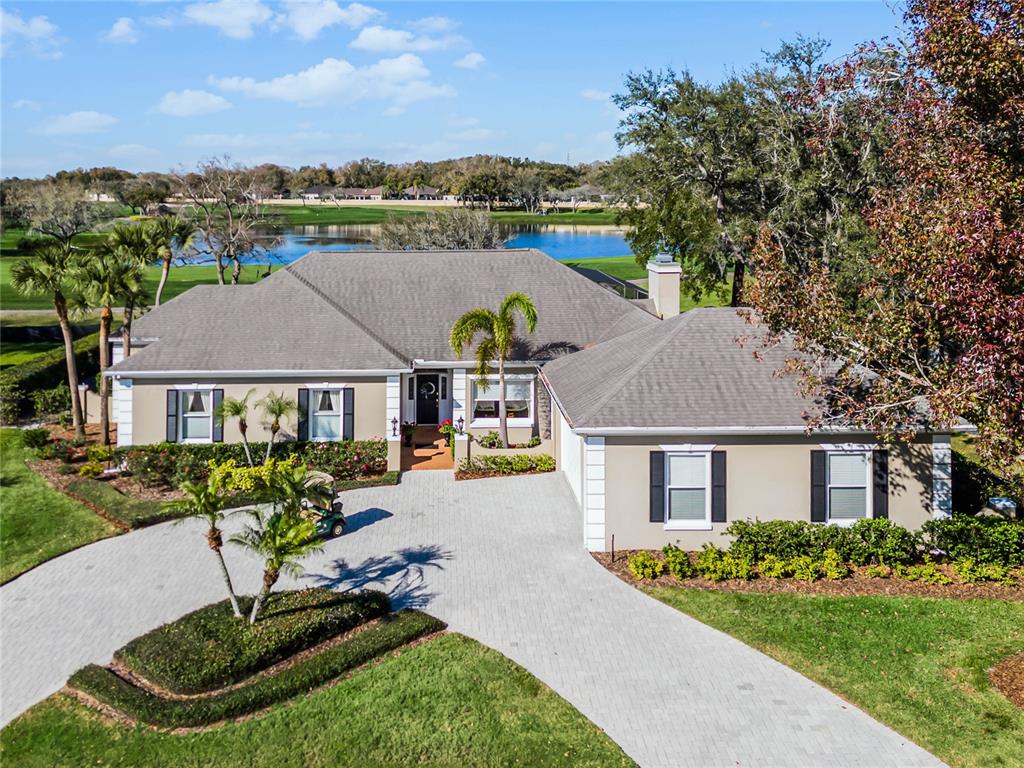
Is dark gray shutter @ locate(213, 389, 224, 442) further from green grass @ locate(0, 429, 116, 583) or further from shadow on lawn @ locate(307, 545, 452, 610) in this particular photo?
shadow on lawn @ locate(307, 545, 452, 610)

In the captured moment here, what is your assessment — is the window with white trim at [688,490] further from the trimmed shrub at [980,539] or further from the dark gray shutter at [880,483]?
the trimmed shrub at [980,539]

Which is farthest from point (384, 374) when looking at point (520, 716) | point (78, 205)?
point (78, 205)

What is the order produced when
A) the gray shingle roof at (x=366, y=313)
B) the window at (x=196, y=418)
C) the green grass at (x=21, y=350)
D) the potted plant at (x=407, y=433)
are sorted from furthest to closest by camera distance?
the green grass at (x=21, y=350) < the potted plant at (x=407, y=433) < the gray shingle roof at (x=366, y=313) < the window at (x=196, y=418)

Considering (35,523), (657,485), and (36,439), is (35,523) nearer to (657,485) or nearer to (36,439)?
(36,439)

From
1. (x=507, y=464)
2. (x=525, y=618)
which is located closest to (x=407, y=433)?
(x=507, y=464)

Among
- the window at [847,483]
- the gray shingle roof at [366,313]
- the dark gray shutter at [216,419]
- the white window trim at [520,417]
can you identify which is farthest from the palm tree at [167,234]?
the window at [847,483]
